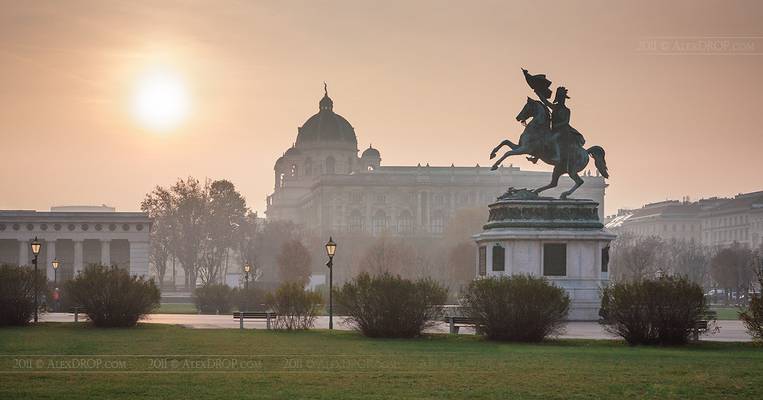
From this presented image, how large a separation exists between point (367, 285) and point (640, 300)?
856 cm

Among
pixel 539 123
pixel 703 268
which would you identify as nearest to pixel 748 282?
pixel 703 268

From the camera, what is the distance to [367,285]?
43.8 meters

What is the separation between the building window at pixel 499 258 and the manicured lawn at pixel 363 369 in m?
9.88

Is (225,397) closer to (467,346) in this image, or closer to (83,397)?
(83,397)

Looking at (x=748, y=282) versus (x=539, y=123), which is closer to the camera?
(x=539, y=123)

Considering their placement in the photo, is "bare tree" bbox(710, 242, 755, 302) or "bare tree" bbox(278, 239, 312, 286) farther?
"bare tree" bbox(278, 239, 312, 286)

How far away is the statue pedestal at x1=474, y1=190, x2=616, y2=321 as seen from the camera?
2053 inches

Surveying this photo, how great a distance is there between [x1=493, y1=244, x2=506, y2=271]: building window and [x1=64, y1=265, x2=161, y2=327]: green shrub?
40.9 ft

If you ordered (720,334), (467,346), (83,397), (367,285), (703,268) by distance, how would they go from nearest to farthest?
(83,397)
(467,346)
(367,285)
(720,334)
(703,268)

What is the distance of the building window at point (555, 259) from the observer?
5225cm

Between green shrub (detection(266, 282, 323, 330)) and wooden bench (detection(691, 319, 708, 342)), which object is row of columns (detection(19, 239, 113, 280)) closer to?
green shrub (detection(266, 282, 323, 330))

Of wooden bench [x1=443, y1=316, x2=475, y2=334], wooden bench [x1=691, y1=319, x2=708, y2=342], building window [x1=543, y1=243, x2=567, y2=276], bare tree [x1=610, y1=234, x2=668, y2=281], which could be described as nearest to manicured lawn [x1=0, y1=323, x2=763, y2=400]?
wooden bench [x1=691, y1=319, x2=708, y2=342]

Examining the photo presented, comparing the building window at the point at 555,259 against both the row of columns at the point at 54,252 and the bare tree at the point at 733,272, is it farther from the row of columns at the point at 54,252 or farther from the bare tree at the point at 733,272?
the row of columns at the point at 54,252

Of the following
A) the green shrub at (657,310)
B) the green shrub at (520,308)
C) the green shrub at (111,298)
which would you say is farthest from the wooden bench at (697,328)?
the green shrub at (111,298)
